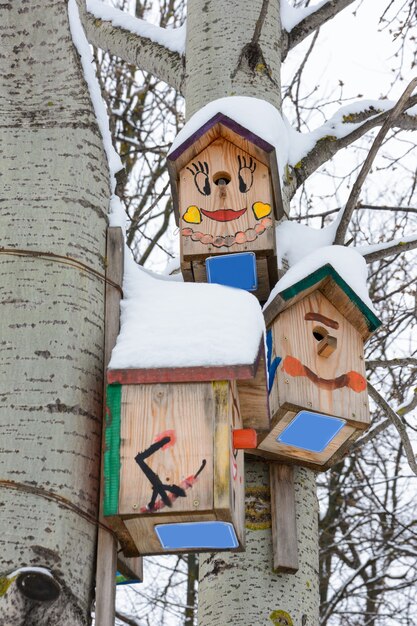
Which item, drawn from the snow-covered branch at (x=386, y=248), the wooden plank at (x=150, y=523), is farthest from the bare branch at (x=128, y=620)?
the wooden plank at (x=150, y=523)

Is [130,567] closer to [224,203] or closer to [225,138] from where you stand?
[224,203]

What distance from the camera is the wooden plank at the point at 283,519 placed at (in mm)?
2975

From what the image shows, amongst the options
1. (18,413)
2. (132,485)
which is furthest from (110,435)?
(18,413)

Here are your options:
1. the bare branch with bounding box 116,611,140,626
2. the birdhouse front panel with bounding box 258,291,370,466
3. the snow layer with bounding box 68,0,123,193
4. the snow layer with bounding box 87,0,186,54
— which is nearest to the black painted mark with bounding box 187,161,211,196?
the birdhouse front panel with bounding box 258,291,370,466

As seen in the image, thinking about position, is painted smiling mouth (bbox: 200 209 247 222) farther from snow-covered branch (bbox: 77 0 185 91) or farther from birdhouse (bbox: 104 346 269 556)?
snow-covered branch (bbox: 77 0 185 91)

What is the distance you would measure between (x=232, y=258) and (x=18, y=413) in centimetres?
140

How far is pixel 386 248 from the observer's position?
3736mm

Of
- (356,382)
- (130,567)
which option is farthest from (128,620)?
(130,567)

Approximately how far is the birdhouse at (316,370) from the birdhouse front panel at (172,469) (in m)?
0.78

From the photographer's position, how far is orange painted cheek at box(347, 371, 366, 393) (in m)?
3.24

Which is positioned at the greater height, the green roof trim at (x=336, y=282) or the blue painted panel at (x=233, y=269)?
the blue painted panel at (x=233, y=269)

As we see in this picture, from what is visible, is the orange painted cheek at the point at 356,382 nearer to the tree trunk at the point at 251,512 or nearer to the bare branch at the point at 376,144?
the tree trunk at the point at 251,512

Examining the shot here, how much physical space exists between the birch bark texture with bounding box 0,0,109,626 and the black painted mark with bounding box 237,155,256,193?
98 cm

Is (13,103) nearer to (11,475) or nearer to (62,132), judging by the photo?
(62,132)
